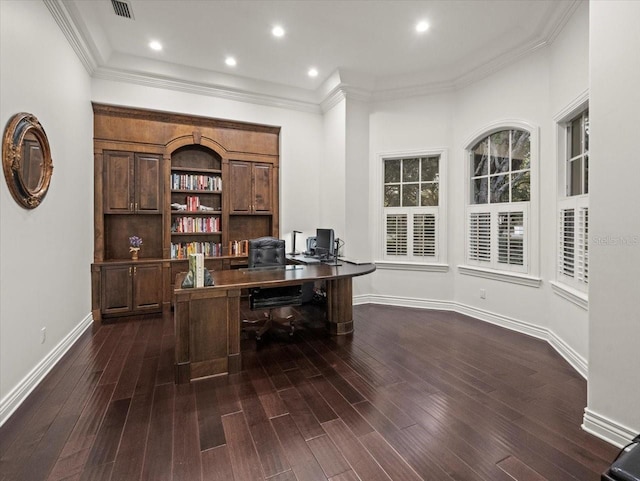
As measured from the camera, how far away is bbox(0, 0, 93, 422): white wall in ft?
7.46

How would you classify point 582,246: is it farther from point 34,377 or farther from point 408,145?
point 34,377

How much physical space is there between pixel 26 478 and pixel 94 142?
416 cm

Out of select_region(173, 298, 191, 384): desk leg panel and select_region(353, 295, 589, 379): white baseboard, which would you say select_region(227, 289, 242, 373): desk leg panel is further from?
select_region(353, 295, 589, 379): white baseboard

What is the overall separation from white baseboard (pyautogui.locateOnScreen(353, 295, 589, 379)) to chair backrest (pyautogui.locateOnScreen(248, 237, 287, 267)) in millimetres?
1586

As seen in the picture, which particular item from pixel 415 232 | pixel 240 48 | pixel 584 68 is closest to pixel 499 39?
pixel 584 68

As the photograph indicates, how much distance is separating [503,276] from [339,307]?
2.19 metres

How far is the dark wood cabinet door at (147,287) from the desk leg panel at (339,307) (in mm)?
2598

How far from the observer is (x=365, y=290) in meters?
5.19

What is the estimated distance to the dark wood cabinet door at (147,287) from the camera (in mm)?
4496

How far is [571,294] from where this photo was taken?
10.0 feet

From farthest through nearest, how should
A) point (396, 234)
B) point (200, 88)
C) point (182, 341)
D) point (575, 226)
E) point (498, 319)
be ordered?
point (396, 234), point (200, 88), point (498, 319), point (575, 226), point (182, 341)

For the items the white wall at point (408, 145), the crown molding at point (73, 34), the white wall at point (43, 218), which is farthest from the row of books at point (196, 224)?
the white wall at point (408, 145)

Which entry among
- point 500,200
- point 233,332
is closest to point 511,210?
point 500,200

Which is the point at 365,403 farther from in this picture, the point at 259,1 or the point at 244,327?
the point at 259,1
